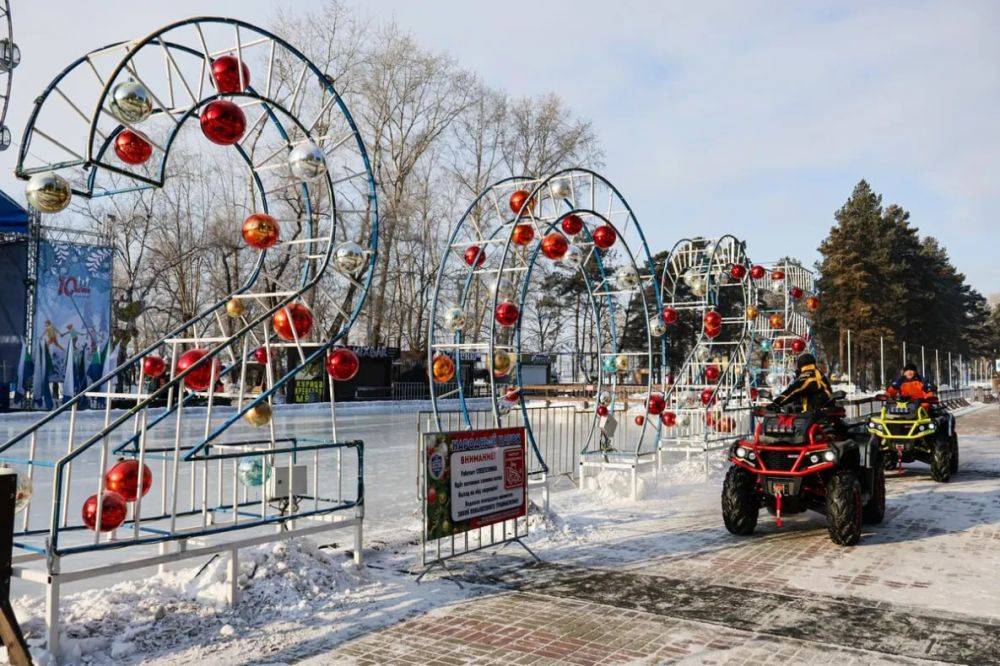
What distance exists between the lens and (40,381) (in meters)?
24.5

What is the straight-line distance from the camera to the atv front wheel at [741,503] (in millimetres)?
7797

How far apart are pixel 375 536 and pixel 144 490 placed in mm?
3218

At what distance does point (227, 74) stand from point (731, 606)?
5.11 metres

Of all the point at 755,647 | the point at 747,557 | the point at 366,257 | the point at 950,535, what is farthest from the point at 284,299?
the point at 950,535

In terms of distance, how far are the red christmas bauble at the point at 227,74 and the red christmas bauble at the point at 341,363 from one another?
6.81 ft

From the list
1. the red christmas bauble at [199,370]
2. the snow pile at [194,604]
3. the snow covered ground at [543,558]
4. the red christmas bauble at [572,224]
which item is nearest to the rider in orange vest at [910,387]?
the snow covered ground at [543,558]

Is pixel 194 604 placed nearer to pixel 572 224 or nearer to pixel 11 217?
pixel 572 224

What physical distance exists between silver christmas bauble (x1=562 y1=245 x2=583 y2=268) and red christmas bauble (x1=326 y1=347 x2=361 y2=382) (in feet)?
14.0

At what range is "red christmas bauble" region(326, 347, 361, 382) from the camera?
6309 millimetres

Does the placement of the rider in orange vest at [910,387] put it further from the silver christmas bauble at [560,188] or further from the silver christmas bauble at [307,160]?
the silver christmas bauble at [307,160]

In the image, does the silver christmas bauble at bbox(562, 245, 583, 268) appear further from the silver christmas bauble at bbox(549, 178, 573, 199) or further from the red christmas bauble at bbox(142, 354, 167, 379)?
the red christmas bauble at bbox(142, 354, 167, 379)

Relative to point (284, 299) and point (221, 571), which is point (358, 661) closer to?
point (221, 571)

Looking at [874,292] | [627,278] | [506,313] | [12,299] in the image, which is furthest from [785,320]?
[874,292]

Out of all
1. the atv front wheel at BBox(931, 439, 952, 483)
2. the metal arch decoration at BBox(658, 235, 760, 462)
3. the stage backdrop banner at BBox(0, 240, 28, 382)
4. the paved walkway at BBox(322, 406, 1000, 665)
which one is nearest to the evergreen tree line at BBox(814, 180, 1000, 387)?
the metal arch decoration at BBox(658, 235, 760, 462)
